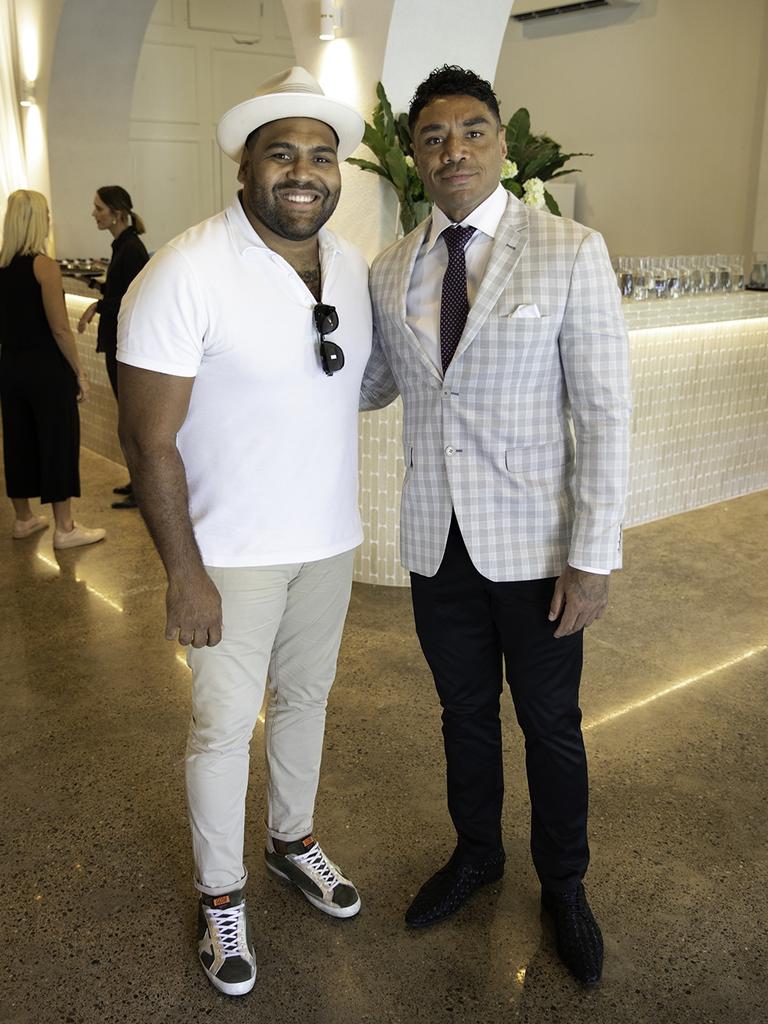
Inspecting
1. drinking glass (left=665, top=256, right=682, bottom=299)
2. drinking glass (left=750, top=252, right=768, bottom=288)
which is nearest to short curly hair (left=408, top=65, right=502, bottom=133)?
drinking glass (left=665, top=256, right=682, bottom=299)

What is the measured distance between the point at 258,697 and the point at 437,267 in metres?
0.91

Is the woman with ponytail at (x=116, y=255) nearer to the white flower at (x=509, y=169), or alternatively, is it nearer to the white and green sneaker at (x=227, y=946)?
the white flower at (x=509, y=169)

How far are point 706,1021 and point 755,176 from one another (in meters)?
7.05

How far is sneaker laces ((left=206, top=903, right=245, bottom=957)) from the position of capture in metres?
1.96

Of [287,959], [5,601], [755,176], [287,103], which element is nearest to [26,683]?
[5,601]

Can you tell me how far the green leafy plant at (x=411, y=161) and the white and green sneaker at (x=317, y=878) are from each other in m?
2.60

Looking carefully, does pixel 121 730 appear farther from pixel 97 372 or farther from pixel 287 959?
pixel 97 372

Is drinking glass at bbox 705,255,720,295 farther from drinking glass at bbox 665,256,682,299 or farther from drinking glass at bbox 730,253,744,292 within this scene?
drinking glass at bbox 665,256,682,299

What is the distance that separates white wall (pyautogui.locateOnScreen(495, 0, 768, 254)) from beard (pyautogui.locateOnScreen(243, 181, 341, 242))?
6.72 metres

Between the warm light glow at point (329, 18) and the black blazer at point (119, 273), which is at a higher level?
the warm light glow at point (329, 18)

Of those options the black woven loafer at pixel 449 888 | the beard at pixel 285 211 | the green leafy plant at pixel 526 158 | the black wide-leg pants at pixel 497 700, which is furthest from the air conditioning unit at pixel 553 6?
the black woven loafer at pixel 449 888

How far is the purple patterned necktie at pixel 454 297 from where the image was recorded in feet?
6.03

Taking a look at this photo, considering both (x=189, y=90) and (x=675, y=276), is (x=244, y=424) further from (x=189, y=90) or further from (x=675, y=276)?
(x=189, y=90)

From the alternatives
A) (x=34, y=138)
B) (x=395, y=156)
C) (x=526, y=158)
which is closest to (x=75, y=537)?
(x=395, y=156)
